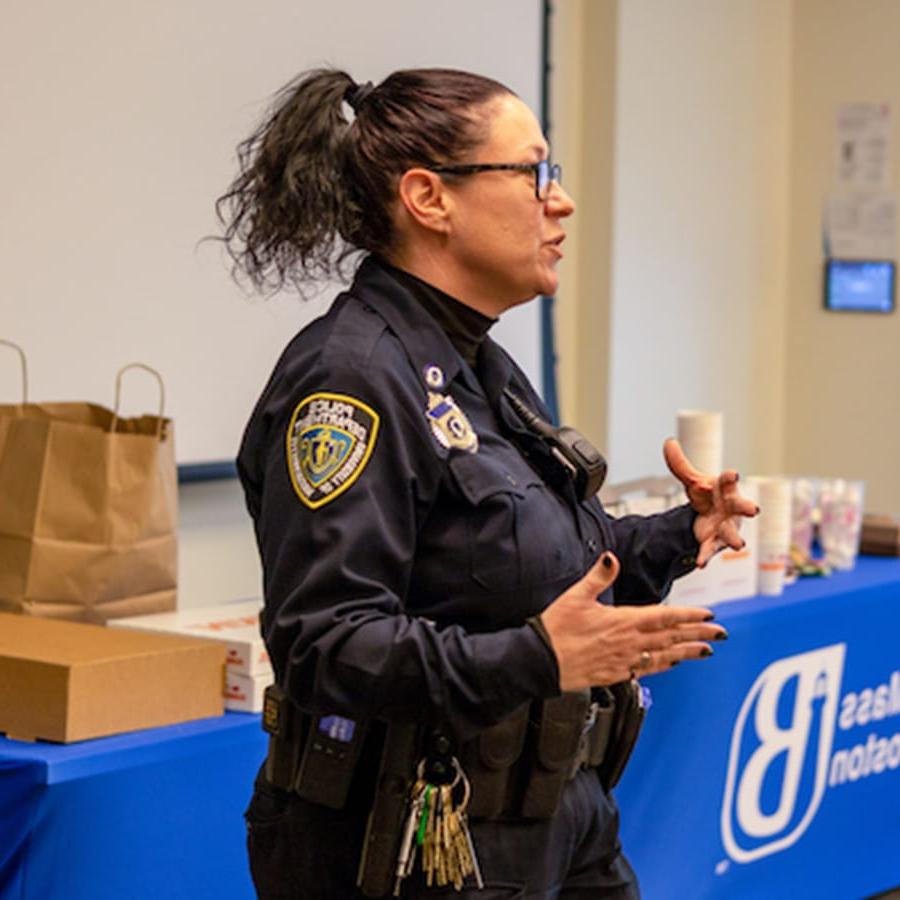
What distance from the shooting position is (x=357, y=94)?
1.69m

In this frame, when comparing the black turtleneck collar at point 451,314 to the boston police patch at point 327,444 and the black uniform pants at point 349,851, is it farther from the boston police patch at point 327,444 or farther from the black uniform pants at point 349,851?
the black uniform pants at point 349,851

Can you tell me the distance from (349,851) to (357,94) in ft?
2.40

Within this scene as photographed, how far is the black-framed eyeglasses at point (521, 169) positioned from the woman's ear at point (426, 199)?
0.01 metres

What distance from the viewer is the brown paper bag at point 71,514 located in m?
2.33

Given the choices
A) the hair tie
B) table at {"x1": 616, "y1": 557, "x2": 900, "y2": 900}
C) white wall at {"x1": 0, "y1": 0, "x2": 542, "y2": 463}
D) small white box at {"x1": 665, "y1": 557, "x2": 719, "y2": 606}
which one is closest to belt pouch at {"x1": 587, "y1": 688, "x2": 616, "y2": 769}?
the hair tie

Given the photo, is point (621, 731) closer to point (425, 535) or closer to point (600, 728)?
point (600, 728)

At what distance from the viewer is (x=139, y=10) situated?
3.14m

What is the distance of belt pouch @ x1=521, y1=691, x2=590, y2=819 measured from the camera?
1562mm

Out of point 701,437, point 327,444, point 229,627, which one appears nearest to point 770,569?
point 701,437

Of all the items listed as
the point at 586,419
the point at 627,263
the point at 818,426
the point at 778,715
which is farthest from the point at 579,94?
the point at 778,715

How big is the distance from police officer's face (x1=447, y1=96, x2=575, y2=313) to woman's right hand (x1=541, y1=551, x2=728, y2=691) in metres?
0.37

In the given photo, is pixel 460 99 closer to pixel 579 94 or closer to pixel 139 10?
pixel 139 10

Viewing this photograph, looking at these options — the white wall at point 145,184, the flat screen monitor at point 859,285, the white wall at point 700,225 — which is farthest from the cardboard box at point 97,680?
the flat screen monitor at point 859,285

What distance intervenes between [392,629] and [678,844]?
160 cm
